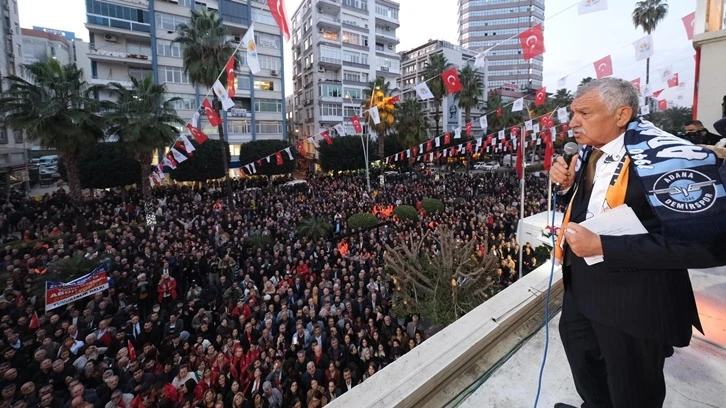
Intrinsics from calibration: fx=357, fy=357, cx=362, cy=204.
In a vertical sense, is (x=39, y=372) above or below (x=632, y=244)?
below

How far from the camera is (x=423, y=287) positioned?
795cm

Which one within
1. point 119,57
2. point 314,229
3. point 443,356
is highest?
point 119,57

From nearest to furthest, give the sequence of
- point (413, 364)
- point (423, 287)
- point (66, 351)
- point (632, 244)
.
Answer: point (632, 244)
point (413, 364)
point (66, 351)
point (423, 287)

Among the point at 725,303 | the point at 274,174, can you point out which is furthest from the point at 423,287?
the point at 274,174

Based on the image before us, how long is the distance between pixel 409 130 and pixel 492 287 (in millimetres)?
26049

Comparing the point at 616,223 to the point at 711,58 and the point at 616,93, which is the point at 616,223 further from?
the point at 711,58

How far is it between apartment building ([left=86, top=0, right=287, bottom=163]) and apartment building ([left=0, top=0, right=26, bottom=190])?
6.10 metres

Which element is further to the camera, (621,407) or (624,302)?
(621,407)

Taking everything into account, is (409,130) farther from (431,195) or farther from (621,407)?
(621,407)

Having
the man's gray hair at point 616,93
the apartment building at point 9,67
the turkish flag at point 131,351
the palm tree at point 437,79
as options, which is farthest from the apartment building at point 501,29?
the man's gray hair at point 616,93

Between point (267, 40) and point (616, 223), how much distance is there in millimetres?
42477

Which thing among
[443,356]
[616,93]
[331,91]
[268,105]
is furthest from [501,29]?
[443,356]

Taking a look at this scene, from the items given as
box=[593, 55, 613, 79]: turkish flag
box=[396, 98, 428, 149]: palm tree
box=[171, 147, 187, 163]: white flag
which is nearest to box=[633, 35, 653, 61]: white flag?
box=[593, 55, 613, 79]: turkish flag

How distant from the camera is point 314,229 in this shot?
14.9 metres
